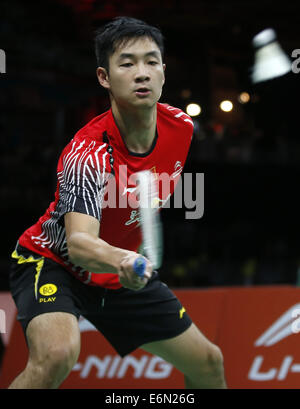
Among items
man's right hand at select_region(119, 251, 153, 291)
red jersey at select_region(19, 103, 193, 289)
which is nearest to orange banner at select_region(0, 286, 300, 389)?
red jersey at select_region(19, 103, 193, 289)

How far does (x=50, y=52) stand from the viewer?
975 cm

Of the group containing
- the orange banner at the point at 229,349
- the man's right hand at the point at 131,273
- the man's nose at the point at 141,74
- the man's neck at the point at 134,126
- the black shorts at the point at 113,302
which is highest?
the man's nose at the point at 141,74

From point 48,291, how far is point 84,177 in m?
0.57

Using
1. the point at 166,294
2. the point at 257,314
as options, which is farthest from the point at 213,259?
the point at 166,294

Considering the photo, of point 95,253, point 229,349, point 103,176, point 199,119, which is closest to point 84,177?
point 103,176

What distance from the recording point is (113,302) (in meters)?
3.09

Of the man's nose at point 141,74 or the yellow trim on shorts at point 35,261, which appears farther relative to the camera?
the yellow trim on shorts at point 35,261

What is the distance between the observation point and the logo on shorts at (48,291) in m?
2.82

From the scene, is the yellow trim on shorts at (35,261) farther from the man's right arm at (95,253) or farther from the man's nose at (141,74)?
the man's nose at (141,74)

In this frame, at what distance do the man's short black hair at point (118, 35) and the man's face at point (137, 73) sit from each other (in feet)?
0.08

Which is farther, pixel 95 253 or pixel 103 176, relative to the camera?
pixel 103 176

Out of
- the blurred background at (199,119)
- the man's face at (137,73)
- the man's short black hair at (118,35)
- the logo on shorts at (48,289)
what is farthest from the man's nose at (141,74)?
the blurred background at (199,119)

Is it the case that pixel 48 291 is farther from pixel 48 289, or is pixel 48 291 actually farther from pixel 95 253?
pixel 95 253

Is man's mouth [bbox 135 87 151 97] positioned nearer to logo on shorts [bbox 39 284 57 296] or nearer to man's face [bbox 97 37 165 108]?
man's face [bbox 97 37 165 108]
